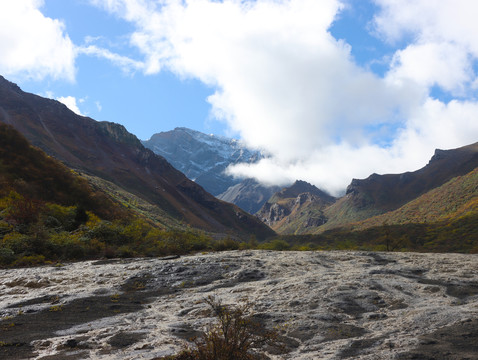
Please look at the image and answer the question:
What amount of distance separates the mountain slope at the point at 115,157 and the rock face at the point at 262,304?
279 ft

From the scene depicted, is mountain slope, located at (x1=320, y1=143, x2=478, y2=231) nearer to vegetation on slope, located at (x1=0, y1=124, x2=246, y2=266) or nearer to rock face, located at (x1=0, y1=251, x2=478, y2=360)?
vegetation on slope, located at (x1=0, y1=124, x2=246, y2=266)

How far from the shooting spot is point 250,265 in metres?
19.7

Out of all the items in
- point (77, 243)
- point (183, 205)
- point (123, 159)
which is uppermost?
point (123, 159)

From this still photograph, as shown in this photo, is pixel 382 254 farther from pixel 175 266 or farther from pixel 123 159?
pixel 123 159

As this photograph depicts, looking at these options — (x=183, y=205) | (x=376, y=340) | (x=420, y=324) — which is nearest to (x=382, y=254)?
(x=420, y=324)

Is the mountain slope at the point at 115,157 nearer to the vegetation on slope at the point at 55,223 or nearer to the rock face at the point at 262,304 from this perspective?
the vegetation on slope at the point at 55,223

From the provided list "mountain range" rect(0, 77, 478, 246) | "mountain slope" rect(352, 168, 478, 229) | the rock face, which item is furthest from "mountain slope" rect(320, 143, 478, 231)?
the rock face

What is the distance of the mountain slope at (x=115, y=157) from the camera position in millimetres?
107375

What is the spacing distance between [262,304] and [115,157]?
127 m

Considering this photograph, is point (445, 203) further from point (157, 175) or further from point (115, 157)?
point (115, 157)

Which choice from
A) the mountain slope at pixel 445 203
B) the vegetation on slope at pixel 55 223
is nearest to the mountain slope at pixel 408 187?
the mountain slope at pixel 445 203

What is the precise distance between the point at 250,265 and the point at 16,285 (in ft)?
40.9

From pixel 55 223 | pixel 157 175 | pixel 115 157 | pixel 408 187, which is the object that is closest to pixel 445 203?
pixel 408 187

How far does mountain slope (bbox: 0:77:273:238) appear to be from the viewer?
352 ft
